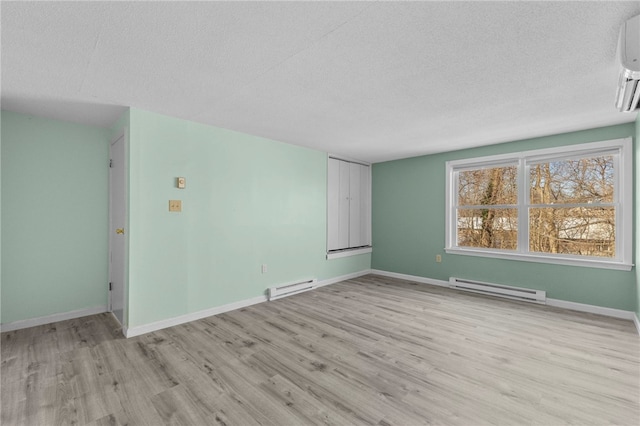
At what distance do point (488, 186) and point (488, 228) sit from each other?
0.68 meters

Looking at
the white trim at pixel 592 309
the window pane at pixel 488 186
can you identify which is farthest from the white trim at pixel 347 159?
the white trim at pixel 592 309

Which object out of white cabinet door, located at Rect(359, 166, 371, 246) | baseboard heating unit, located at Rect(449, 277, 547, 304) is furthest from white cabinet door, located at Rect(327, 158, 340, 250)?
baseboard heating unit, located at Rect(449, 277, 547, 304)

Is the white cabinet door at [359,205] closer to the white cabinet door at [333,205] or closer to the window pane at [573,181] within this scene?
the white cabinet door at [333,205]

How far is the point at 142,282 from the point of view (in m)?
2.98

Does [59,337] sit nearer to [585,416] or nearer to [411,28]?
[411,28]

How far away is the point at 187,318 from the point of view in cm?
329

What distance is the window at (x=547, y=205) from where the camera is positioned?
353 cm

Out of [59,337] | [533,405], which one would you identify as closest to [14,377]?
[59,337]

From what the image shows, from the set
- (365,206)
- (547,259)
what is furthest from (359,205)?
(547,259)

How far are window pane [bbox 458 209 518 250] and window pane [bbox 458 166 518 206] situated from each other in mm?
158

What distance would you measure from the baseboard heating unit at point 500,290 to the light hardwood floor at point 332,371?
413mm

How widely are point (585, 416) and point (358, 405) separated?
1377 mm

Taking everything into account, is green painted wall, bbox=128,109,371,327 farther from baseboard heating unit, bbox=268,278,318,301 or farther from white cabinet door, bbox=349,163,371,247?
white cabinet door, bbox=349,163,371,247

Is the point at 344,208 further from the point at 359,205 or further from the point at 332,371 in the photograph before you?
the point at 332,371
